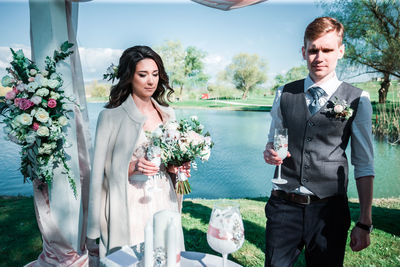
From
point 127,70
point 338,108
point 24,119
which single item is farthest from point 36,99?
point 338,108

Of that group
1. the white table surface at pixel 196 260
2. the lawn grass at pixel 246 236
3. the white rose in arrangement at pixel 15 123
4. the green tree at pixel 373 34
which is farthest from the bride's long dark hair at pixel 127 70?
the green tree at pixel 373 34

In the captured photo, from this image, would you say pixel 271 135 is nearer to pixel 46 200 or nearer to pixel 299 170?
pixel 299 170

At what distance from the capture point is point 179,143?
1.86m

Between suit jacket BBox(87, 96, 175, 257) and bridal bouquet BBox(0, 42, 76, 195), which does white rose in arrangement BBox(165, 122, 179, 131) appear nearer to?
suit jacket BBox(87, 96, 175, 257)

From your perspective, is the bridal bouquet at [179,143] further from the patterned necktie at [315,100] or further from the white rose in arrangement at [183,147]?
the patterned necktie at [315,100]

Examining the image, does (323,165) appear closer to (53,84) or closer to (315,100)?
(315,100)

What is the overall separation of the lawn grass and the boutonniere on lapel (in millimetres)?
2295

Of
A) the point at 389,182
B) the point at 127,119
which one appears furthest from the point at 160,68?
the point at 389,182

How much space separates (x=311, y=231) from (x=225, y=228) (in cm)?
90

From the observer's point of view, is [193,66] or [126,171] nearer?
[126,171]

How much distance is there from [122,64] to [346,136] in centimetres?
168

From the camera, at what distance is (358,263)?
332 centimetres

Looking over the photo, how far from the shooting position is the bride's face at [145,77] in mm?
2156

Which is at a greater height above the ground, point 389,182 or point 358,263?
point 358,263
